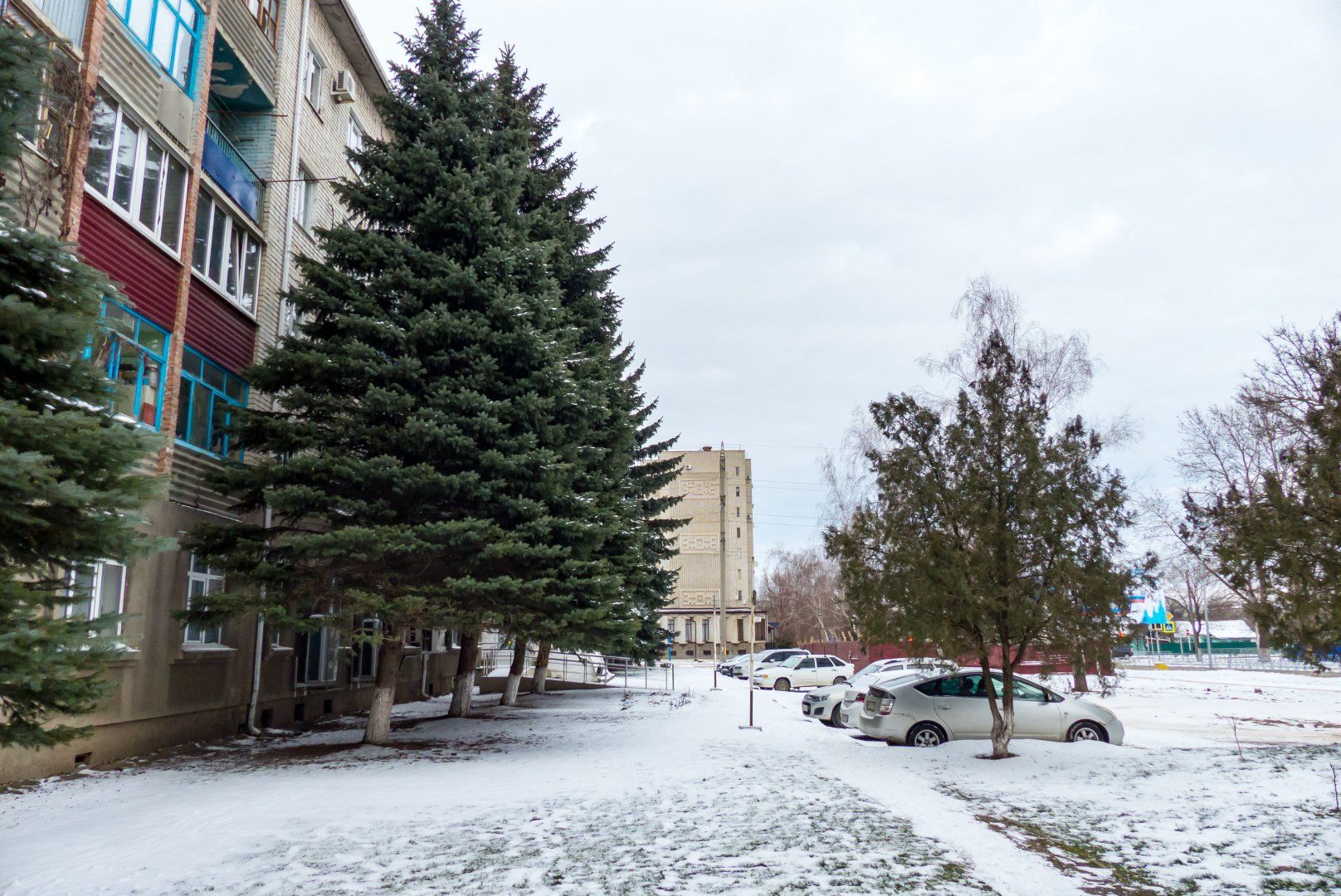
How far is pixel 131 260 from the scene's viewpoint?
1283 centimetres

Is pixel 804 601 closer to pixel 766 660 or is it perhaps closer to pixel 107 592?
pixel 766 660

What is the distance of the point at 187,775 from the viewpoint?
1139cm

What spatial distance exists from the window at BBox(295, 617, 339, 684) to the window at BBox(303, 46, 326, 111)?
11.7 metres


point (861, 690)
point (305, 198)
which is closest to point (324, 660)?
point (305, 198)

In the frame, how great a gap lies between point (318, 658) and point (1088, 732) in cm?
1536

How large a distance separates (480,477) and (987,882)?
8.95 m

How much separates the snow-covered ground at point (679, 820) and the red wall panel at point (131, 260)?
6.45 m

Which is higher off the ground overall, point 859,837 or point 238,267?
point 238,267

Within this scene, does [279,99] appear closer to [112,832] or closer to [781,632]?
[112,832]

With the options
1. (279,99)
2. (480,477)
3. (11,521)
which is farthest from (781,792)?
(279,99)

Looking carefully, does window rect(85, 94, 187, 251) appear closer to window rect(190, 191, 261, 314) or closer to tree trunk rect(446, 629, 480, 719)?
window rect(190, 191, 261, 314)

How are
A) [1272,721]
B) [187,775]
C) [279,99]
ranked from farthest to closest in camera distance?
[1272,721], [279,99], [187,775]

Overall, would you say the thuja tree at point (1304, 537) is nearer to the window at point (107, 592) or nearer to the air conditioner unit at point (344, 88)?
the window at point (107, 592)

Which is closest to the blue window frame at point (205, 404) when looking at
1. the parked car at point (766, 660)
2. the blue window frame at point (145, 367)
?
the blue window frame at point (145, 367)
